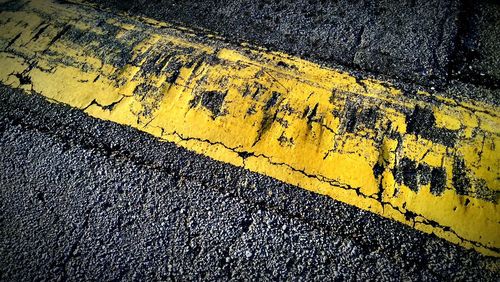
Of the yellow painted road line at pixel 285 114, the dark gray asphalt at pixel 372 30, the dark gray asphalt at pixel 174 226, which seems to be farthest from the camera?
the dark gray asphalt at pixel 372 30

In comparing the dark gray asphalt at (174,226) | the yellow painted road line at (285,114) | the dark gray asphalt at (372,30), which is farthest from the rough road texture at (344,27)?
the dark gray asphalt at (174,226)

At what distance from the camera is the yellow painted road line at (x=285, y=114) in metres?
1.60

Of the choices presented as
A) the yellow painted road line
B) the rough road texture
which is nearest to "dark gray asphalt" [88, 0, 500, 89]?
the rough road texture

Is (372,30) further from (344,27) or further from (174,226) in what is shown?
(174,226)

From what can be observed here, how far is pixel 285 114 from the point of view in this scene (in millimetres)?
1927

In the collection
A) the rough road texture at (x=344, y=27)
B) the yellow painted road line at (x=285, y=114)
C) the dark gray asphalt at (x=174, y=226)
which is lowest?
the dark gray asphalt at (x=174, y=226)

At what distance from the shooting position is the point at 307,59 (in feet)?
7.37

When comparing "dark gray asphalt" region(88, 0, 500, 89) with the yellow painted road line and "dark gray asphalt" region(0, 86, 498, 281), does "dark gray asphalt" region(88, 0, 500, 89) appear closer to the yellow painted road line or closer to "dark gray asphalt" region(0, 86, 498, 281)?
the yellow painted road line

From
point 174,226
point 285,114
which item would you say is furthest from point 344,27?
point 174,226

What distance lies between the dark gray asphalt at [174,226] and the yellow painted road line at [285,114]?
11 centimetres

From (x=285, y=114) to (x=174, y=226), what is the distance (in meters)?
0.92

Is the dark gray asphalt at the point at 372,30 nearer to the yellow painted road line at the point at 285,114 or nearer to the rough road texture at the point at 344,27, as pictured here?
the rough road texture at the point at 344,27

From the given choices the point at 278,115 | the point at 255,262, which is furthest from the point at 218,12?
the point at 255,262

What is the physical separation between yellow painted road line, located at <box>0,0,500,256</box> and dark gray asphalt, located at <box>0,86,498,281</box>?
110mm
